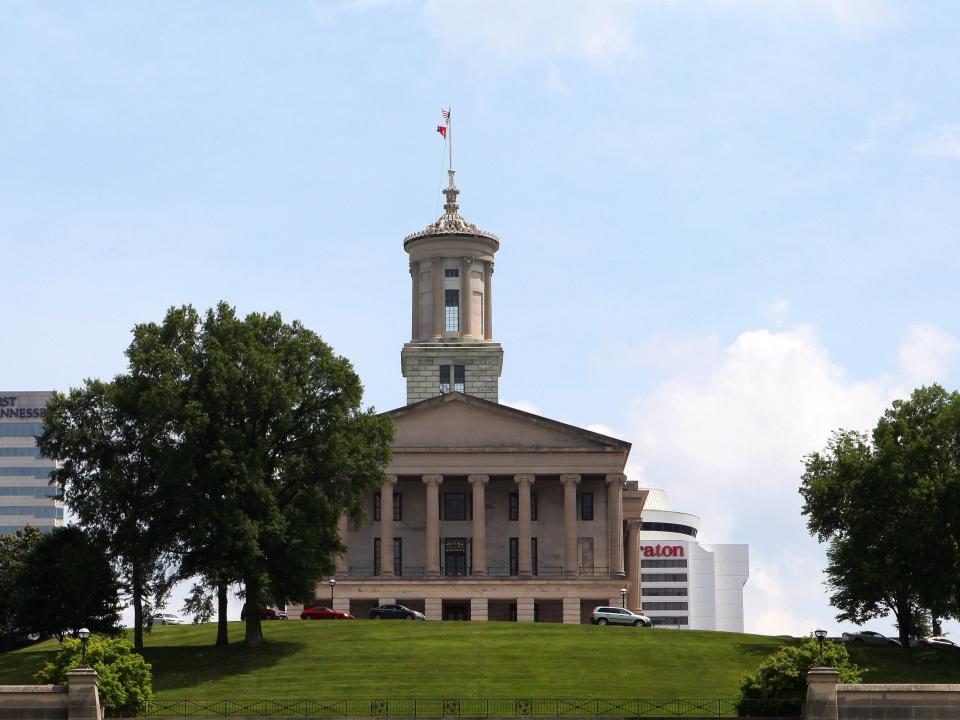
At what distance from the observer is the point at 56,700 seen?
56.7 metres

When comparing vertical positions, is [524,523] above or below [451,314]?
below

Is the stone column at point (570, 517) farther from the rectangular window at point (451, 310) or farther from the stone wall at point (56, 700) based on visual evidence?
the stone wall at point (56, 700)

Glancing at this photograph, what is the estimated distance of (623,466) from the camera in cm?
11506

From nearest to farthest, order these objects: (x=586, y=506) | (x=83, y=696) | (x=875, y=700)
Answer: (x=875, y=700)
(x=83, y=696)
(x=586, y=506)

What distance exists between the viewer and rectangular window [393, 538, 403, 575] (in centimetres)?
11594

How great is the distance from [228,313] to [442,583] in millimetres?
34358

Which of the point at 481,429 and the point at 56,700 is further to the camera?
the point at 481,429

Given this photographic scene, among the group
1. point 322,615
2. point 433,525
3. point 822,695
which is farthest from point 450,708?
point 433,525

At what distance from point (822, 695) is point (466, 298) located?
237 feet

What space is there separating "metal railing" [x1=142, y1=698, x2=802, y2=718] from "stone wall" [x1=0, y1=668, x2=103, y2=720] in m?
5.78

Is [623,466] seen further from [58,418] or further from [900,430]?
[58,418]

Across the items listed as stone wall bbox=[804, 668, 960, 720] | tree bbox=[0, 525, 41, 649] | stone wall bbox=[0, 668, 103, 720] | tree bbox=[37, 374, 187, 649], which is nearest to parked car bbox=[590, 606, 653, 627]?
tree bbox=[37, 374, 187, 649]

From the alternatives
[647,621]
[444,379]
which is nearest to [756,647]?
[647,621]

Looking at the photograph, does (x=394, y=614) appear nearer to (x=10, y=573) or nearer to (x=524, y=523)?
(x=524, y=523)
